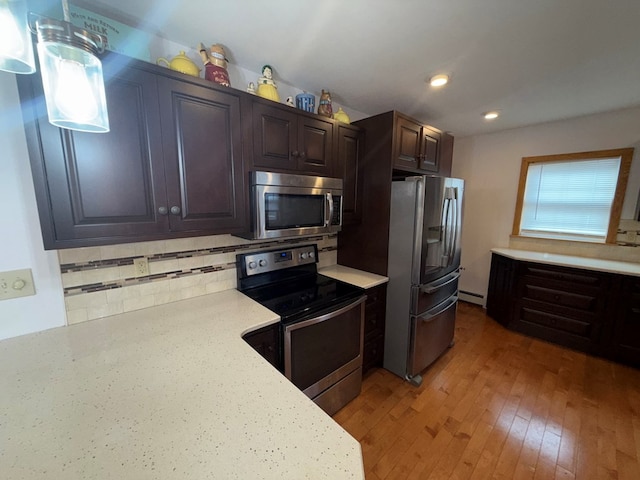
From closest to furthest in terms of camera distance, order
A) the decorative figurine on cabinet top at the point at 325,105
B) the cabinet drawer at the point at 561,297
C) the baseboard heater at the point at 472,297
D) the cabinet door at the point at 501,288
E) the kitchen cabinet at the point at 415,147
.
→ 1. the decorative figurine on cabinet top at the point at 325,105
2. the kitchen cabinet at the point at 415,147
3. the cabinet drawer at the point at 561,297
4. the cabinet door at the point at 501,288
5. the baseboard heater at the point at 472,297

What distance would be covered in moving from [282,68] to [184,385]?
1.88m

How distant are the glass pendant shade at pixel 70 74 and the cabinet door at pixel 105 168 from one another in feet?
1.02

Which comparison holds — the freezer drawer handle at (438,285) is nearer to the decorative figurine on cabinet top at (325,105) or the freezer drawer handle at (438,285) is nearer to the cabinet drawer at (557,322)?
the cabinet drawer at (557,322)

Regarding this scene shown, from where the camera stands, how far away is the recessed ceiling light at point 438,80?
177cm

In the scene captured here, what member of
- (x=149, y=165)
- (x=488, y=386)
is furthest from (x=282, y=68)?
(x=488, y=386)

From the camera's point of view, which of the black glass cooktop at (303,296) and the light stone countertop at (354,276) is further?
the light stone countertop at (354,276)

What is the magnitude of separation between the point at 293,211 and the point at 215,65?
91cm

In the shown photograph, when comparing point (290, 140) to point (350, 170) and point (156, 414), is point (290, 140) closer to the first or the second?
point (350, 170)

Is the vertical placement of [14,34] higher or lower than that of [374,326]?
higher

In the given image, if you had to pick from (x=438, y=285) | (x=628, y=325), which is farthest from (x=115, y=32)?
(x=628, y=325)

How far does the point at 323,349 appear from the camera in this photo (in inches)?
62.6

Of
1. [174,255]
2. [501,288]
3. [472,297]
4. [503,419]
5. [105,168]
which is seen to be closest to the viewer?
[105,168]

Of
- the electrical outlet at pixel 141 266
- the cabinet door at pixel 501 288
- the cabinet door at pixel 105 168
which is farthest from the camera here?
the cabinet door at pixel 501 288

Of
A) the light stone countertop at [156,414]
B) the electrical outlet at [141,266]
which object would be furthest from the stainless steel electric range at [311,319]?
the electrical outlet at [141,266]
